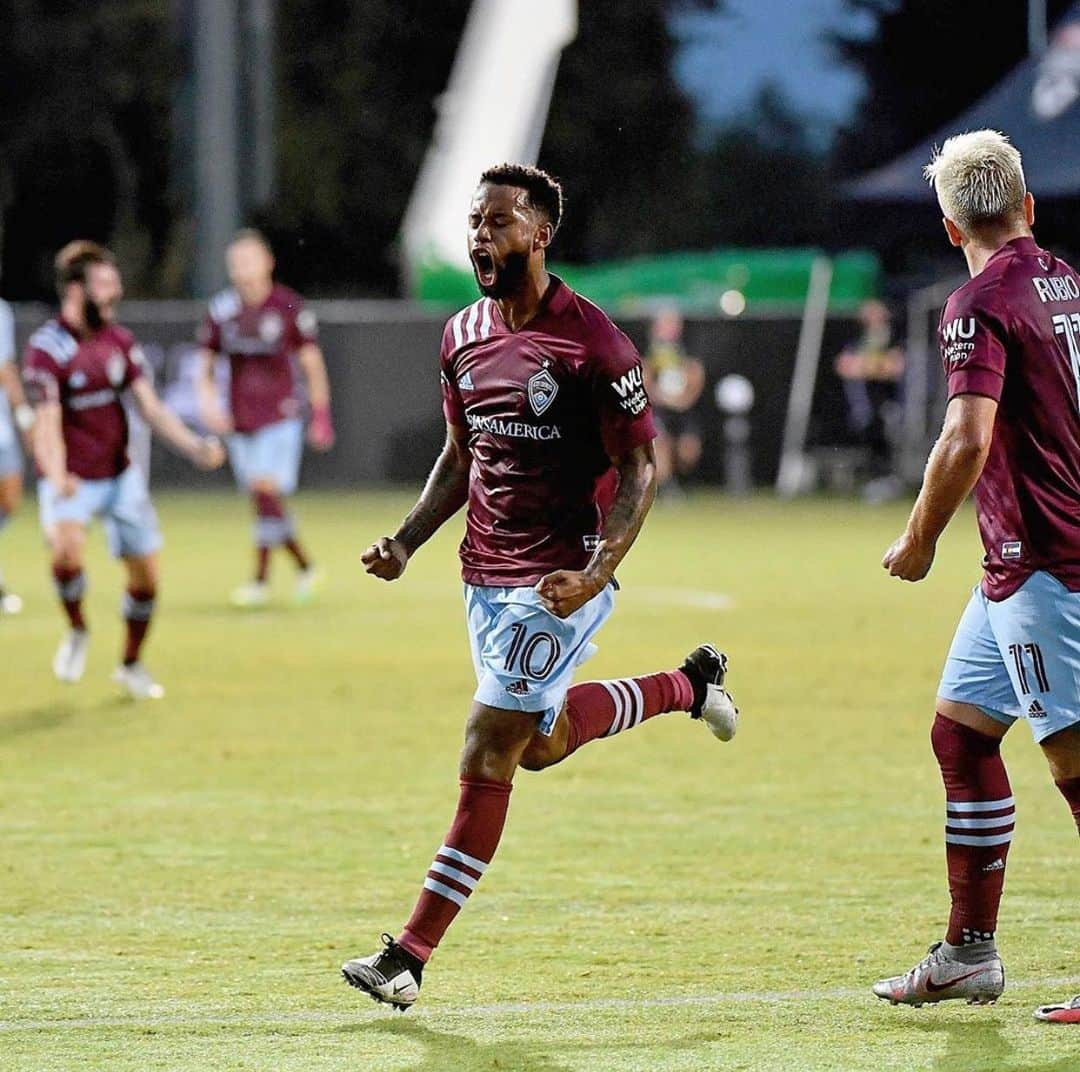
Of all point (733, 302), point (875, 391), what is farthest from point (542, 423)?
point (733, 302)

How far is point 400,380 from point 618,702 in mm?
22018

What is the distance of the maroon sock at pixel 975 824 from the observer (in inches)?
243

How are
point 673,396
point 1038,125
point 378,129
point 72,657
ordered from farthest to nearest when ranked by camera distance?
point 378,129 < point 673,396 < point 1038,125 < point 72,657

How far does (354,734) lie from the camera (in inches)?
436

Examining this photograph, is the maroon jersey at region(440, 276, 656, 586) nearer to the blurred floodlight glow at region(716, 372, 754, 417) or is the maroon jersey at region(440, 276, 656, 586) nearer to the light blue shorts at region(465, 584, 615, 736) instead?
the light blue shorts at region(465, 584, 615, 736)

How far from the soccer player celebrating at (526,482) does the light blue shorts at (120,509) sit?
18.0ft

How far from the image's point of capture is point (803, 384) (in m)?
29.7

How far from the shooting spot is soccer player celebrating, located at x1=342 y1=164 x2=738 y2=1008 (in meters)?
6.29

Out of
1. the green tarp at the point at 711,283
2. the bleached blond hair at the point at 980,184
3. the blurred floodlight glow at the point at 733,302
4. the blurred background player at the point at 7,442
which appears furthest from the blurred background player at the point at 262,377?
the blurred floodlight glow at the point at 733,302

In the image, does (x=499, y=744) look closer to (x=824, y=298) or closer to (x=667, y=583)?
(x=667, y=583)

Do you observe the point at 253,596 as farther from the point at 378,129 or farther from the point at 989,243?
the point at 378,129

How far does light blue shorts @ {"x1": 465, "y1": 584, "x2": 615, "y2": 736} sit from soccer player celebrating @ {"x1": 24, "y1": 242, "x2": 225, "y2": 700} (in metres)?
5.74

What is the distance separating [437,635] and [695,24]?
33.1 meters

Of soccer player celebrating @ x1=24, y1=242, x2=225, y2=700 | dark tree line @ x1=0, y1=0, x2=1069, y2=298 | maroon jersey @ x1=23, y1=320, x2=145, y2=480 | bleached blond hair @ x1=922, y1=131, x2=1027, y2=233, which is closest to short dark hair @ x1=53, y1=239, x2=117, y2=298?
soccer player celebrating @ x1=24, y1=242, x2=225, y2=700
